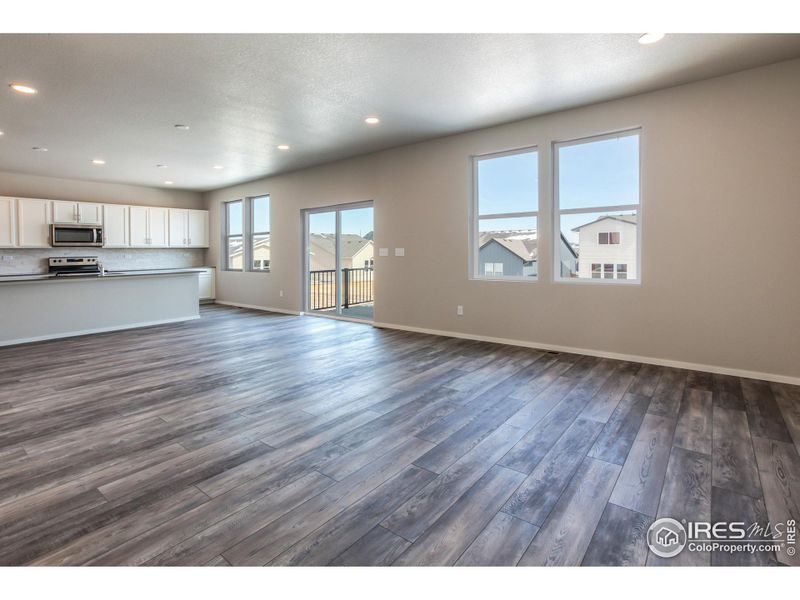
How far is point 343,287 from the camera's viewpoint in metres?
7.50

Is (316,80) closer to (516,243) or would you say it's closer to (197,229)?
(516,243)

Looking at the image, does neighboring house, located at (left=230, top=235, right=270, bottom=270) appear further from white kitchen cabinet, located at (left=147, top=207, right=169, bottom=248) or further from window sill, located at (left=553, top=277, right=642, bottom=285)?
window sill, located at (left=553, top=277, right=642, bottom=285)

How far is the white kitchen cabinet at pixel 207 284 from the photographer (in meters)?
9.60

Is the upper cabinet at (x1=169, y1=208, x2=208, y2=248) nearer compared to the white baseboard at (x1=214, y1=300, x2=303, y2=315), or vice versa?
the white baseboard at (x1=214, y1=300, x2=303, y2=315)

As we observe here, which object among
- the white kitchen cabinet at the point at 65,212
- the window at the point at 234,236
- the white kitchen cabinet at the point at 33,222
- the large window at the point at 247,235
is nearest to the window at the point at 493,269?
the large window at the point at 247,235

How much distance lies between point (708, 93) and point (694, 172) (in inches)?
28.2

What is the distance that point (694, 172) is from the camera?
394 cm

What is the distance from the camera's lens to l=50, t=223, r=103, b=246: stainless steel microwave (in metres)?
7.62

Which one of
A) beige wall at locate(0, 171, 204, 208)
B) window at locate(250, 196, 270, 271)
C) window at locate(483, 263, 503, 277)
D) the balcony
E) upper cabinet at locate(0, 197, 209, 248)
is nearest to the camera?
window at locate(483, 263, 503, 277)

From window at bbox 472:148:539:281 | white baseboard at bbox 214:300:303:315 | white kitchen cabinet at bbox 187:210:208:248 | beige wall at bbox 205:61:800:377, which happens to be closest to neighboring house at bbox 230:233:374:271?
white baseboard at bbox 214:300:303:315

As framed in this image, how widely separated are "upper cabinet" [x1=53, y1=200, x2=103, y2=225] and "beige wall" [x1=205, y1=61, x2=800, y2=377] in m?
6.64
